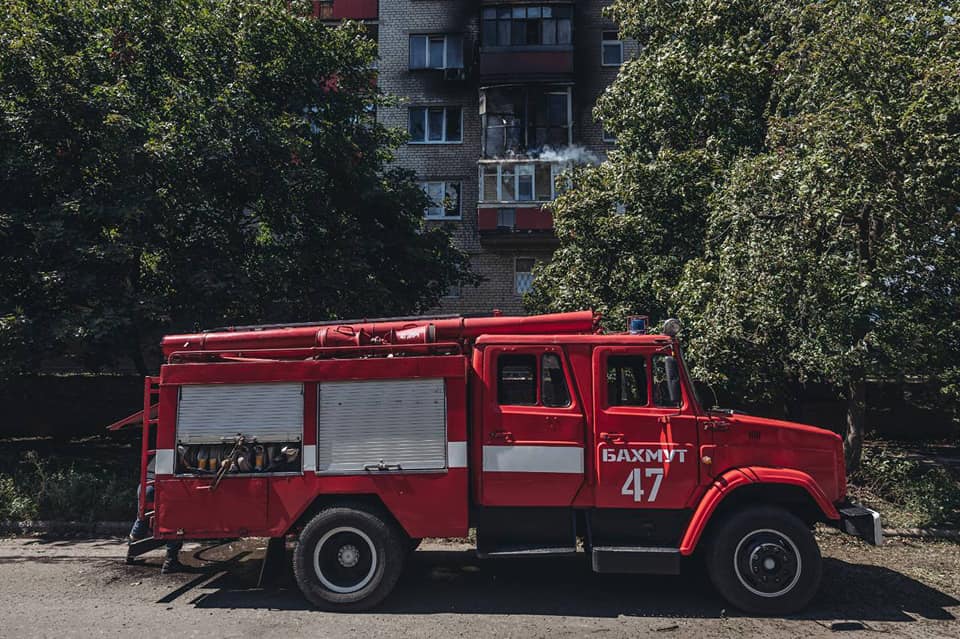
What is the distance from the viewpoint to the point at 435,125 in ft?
80.2

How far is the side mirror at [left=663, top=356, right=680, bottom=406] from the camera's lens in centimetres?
652

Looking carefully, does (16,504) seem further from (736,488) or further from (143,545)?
(736,488)

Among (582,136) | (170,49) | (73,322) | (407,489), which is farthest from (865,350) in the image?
(582,136)

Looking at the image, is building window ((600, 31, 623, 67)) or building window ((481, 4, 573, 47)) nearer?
building window ((481, 4, 573, 47))

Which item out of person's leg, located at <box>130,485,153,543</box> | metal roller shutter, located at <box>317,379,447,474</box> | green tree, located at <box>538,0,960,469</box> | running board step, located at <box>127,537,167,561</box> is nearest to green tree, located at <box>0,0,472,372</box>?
person's leg, located at <box>130,485,153,543</box>

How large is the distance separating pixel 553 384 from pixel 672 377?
117cm

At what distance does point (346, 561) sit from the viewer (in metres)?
6.63

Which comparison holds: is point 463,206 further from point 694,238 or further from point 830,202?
point 830,202

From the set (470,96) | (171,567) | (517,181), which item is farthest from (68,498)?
(470,96)

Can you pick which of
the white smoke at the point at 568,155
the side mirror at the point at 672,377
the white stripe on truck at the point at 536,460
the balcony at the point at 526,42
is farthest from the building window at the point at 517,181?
the white stripe on truck at the point at 536,460

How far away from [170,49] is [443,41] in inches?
538

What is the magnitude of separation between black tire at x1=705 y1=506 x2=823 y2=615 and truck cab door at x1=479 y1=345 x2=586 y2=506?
5.14ft

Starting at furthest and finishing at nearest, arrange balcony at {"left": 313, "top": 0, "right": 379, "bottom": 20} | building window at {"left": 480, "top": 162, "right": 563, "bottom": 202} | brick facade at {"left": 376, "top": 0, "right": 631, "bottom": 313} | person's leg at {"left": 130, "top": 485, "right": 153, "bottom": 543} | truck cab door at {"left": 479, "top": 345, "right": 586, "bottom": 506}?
balcony at {"left": 313, "top": 0, "right": 379, "bottom": 20}
brick facade at {"left": 376, "top": 0, "right": 631, "bottom": 313}
building window at {"left": 480, "top": 162, "right": 563, "bottom": 202}
person's leg at {"left": 130, "top": 485, "right": 153, "bottom": 543}
truck cab door at {"left": 479, "top": 345, "right": 586, "bottom": 506}

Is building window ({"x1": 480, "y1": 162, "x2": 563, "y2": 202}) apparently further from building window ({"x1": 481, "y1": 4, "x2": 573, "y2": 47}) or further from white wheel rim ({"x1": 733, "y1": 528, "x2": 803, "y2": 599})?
white wheel rim ({"x1": 733, "y1": 528, "x2": 803, "y2": 599})
